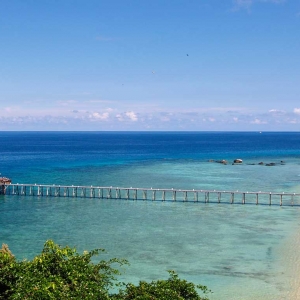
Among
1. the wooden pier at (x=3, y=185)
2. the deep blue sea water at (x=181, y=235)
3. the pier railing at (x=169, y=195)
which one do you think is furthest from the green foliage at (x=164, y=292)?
the wooden pier at (x=3, y=185)

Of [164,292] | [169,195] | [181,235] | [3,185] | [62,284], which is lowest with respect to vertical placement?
[181,235]

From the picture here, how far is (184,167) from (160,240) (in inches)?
2265

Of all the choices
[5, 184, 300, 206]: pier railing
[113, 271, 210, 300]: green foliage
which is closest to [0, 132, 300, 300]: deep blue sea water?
[5, 184, 300, 206]: pier railing

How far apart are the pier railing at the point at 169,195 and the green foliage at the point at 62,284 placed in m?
36.1

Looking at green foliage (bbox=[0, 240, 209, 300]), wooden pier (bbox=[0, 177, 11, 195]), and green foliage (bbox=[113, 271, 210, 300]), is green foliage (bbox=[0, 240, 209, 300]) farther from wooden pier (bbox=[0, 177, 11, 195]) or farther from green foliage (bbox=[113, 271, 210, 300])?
wooden pier (bbox=[0, 177, 11, 195])

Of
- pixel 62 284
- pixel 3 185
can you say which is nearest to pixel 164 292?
pixel 62 284

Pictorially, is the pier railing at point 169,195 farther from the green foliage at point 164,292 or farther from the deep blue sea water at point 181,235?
the green foliage at point 164,292

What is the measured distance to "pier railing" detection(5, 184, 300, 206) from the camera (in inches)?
2045

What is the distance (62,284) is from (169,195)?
42595 millimetres

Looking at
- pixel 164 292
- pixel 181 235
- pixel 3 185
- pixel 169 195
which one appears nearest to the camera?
pixel 164 292

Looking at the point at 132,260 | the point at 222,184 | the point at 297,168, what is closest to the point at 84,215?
the point at 132,260

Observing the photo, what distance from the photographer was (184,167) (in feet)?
303

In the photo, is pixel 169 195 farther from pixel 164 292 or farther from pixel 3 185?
pixel 164 292

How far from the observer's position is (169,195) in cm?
5694
